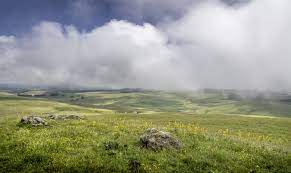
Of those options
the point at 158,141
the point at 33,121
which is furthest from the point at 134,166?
the point at 33,121

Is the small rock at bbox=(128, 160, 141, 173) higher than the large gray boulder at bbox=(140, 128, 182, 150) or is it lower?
lower

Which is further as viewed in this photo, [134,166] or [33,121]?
[33,121]

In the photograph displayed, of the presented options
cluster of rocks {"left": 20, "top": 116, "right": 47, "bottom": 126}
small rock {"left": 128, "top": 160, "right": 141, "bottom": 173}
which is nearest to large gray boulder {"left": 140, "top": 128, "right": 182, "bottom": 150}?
small rock {"left": 128, "top": 160, "right": 141, "bottom": 173}

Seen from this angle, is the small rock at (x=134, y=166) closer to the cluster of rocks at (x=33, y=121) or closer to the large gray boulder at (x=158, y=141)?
the large gray boulder at (x=158, y=141)

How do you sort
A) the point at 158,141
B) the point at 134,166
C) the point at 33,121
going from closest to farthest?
the point at 134,166 < the point at 158,141 < the point at 33,121

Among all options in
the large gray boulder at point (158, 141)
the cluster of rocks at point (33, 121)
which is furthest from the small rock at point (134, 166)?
the cluster of rocks at point (33, 121)

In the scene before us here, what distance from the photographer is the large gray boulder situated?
2284cm

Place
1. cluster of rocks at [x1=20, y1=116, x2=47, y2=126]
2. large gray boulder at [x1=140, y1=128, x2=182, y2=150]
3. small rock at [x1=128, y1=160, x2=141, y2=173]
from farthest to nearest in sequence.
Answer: cluster of rocks at [x1=20, y1=116, x2=47, y2=126] < large gray boulder at [x1=140, y1=128, x2=182, y2=150] < small rock at [x1=128, y1=160, x2=141, y2=173]

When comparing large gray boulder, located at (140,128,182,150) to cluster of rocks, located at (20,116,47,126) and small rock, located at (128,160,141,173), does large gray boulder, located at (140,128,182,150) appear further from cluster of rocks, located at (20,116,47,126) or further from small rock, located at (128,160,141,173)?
cluster of rocks, located at (20,116,47,126)

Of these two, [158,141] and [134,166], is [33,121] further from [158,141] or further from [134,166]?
[134,166]

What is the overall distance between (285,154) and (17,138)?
20.0 metres

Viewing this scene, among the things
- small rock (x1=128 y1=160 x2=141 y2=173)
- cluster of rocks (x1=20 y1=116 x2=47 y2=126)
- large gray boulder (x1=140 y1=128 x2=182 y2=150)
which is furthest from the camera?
cluster of rocks (x1=20 y1=116 x2=47 y2=126)

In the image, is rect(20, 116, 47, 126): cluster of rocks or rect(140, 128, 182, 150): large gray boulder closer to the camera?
rect(140, 128, 182, 150): large gray boulder

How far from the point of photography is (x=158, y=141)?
23.1 meters
